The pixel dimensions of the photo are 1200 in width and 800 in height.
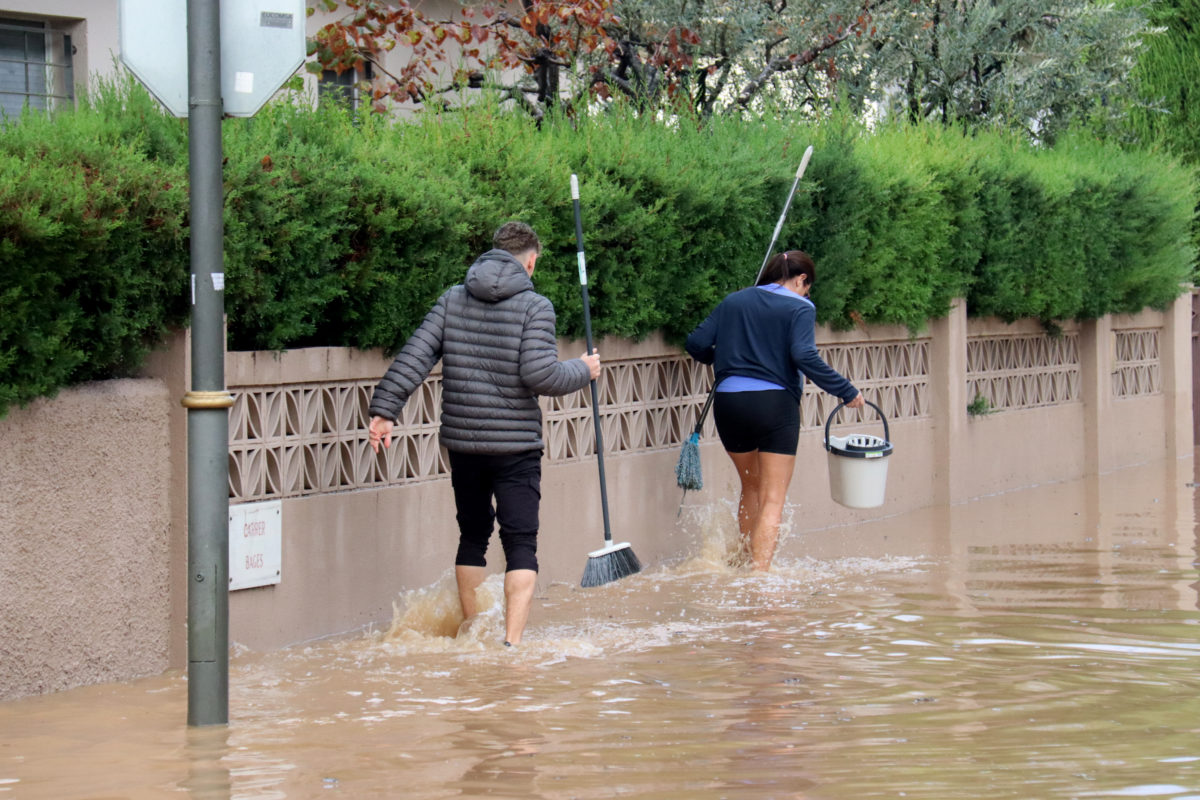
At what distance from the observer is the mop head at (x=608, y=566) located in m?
7.66

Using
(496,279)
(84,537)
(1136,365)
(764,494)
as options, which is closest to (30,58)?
(764,494)

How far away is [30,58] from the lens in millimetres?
13125

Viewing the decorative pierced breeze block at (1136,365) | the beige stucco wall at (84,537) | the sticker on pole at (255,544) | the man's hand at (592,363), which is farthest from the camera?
the decorative pierced breeze block at (1136,365)

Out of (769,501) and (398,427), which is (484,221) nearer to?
(398,427)

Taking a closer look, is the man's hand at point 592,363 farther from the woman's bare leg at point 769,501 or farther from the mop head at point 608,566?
the woman's bare leg at point 769,501

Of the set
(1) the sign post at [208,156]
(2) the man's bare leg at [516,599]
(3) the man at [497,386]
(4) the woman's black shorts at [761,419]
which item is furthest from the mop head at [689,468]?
(1) the sign post at [208,156]

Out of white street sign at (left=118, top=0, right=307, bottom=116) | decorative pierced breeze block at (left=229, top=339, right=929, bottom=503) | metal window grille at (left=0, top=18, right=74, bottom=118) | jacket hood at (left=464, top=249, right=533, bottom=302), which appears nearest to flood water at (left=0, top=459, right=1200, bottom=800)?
decorative pierced breeze block at (left=229, top=339, right=929, bottom=503)

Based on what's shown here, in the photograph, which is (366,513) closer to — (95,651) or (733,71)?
(95,651)

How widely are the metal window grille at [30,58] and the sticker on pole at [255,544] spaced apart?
7.20 metres

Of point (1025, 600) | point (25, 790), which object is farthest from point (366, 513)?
point (1025, 600)

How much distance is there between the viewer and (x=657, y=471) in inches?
377

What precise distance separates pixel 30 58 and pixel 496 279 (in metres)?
7.87

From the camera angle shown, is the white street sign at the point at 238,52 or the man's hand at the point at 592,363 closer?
the white street sign at the point at 238,52

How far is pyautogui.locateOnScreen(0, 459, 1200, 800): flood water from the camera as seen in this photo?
192 inches
